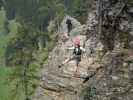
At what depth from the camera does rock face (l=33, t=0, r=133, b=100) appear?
1430 cm

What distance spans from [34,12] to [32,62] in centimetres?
3375

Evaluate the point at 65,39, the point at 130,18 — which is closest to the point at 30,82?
the point at 65,39

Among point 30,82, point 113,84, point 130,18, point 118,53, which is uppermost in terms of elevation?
Answer: point 130,18

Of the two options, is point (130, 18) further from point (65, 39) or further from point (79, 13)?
point (79, 13)

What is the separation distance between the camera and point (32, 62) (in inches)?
1243

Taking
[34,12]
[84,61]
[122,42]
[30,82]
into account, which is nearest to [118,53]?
[122,42]

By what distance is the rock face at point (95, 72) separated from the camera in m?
14.3

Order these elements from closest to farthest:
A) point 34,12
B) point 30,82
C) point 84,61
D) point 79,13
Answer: point 84,61 → point 30,82 → point 79,13 → point 34,12

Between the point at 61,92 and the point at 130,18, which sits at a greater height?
the point at 130,18

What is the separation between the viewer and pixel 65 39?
17.9m

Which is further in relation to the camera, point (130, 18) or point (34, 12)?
point (34, 12)

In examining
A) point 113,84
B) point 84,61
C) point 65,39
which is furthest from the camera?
point 65,39

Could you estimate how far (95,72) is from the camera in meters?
15.2

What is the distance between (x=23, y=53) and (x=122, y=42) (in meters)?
17.3
